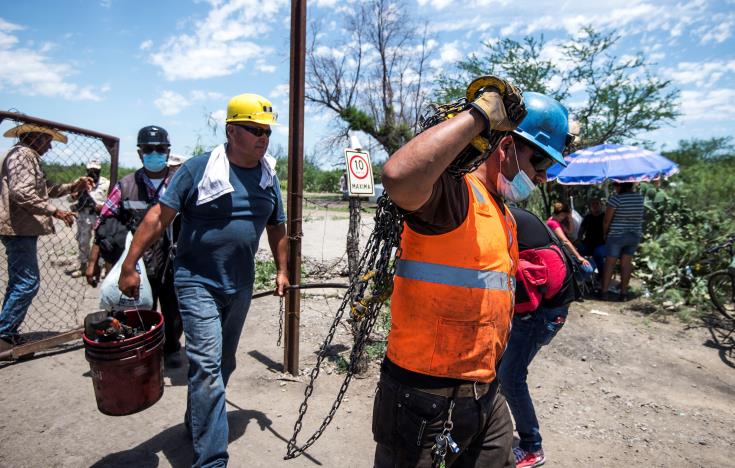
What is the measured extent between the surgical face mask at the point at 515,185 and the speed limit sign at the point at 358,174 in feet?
8.93

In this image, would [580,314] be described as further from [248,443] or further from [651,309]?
[248,443]

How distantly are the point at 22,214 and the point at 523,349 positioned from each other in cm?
445

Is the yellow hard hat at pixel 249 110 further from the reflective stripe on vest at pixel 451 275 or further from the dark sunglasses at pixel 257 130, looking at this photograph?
the reflective stripe on vest at pixel 451 275

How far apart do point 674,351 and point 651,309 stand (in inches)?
70.4

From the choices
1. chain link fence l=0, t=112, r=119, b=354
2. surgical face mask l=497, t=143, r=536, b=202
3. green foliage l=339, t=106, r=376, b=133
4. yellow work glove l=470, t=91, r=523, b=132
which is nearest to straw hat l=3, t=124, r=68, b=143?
chain link fence l=0, t=112, r=119, b=354

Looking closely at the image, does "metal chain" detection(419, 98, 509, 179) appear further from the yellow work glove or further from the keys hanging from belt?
the keys hanging from belt

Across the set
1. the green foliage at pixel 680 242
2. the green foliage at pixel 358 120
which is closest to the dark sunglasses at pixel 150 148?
the green foliage at pixel 680 242

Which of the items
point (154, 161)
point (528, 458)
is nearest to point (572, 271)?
point (528, 458)

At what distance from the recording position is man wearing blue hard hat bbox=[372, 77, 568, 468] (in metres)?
1.42

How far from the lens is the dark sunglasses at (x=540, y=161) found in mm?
1963

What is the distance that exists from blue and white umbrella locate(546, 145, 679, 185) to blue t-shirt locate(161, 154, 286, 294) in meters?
5.75

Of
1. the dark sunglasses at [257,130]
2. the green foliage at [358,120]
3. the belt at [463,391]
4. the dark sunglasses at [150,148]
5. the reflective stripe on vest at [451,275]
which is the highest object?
the green foliage at [358,120]

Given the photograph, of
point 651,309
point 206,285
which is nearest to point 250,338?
point 206,285

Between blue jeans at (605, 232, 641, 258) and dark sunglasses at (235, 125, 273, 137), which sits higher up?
dark sunglasses at (235, 125, 273, 137)
